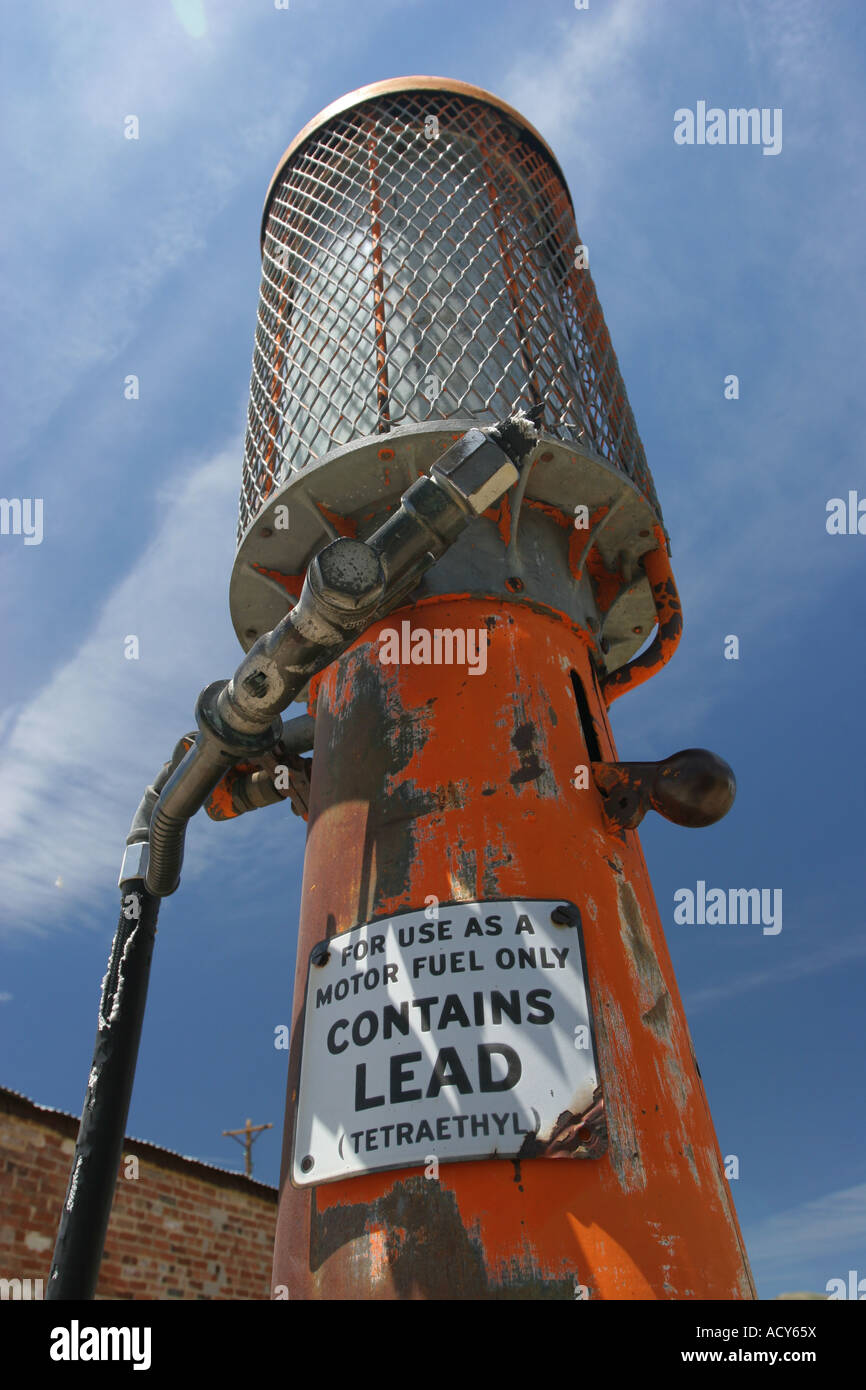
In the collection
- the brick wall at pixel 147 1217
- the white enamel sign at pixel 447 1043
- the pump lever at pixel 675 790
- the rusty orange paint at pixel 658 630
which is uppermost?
the rusty orange paint at pixel 658 630

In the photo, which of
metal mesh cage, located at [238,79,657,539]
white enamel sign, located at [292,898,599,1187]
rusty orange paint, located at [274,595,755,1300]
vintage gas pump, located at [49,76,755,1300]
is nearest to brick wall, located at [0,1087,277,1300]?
vintage gas pump, located at [49,76,755,1300]

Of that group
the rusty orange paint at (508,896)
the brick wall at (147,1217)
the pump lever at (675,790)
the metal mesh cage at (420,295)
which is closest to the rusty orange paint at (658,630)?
the metal mesh cage at (420,295)

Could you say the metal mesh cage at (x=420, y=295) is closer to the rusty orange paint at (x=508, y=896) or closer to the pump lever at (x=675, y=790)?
the rusty orange paint at (x=508, y=896)

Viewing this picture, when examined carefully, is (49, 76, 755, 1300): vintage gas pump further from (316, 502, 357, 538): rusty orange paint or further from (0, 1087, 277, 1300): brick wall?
(0, 1087, 277, 1300): brick wall

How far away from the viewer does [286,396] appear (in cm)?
570

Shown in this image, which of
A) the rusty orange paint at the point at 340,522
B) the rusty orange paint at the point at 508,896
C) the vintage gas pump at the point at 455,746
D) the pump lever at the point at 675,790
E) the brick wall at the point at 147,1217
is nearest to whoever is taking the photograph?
the rusty orange paint at the point at 508,896

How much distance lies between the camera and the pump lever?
432cm

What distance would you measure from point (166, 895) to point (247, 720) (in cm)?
144

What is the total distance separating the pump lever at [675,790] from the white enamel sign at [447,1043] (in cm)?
68

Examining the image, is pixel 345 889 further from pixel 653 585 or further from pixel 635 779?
pixel 653 585

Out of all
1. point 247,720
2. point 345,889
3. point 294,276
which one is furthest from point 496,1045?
point 294,276

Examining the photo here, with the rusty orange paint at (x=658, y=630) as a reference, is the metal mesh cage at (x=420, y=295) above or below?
above

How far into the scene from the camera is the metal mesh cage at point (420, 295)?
5.20m

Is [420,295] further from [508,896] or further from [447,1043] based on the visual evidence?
[447,1043]
